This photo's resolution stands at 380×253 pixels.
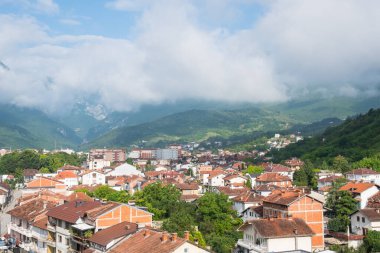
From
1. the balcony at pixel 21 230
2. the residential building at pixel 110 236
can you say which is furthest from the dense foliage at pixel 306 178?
the residential building at pixel 110 236

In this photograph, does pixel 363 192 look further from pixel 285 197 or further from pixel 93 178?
pixel 93 178

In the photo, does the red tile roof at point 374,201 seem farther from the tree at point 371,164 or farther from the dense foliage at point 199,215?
the tree at point 371,164

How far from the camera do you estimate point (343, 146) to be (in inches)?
4476

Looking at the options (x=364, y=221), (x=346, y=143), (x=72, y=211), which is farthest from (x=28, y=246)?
(x=346, y=143)

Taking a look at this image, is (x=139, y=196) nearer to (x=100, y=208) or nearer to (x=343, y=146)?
→ (x=100, y=208)

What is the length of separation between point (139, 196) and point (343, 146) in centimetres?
7307

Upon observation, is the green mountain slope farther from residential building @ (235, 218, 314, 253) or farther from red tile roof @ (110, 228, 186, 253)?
red tile roof @ (110, 228, 186, 253)

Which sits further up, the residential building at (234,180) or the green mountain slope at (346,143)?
the green mountain slope at (346,143)

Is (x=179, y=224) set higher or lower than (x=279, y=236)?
higher

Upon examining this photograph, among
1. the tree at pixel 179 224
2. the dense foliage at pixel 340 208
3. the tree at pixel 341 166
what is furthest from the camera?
the tree at pixel 341 166

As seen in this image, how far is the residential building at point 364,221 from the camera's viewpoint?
42.0 meters

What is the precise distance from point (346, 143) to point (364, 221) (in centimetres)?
7522

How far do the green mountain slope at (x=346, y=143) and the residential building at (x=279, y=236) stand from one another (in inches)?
2545

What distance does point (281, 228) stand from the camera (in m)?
34.8
